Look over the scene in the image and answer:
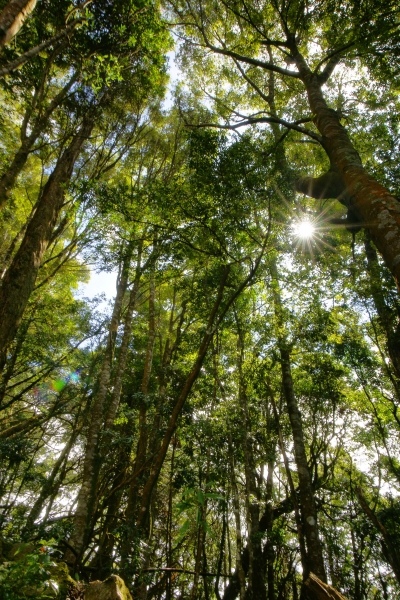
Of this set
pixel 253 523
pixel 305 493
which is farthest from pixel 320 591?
pixel 253 523

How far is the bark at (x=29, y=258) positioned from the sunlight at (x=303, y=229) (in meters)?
5.82

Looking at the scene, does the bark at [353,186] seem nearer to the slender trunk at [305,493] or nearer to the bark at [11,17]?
the slender trunk at [305,493]

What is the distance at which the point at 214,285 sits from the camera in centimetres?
846

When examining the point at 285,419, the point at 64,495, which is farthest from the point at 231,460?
the point at 64,495

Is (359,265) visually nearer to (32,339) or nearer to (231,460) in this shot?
(231,460)

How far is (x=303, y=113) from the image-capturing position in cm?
1197

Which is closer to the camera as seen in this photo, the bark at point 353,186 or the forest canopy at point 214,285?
the bark at point 353,186

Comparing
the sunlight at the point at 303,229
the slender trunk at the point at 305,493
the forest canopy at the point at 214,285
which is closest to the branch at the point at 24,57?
the forest canopy at the point at 214,285

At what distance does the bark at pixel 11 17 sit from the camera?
11.5ft

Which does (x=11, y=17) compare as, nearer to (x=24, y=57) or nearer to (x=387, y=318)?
(x=24, y=57)

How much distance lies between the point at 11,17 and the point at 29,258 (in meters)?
3.30

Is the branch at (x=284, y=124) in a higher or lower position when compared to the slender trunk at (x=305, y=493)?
higher

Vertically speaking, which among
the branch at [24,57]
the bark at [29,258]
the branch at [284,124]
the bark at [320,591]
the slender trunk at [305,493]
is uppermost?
the branch at [284,124]

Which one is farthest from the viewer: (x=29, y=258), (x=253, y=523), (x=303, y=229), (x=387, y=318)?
(x=303, y=229)
